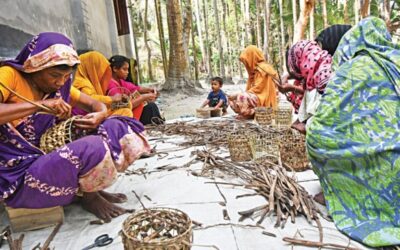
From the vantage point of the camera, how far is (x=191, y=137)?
4074 mm

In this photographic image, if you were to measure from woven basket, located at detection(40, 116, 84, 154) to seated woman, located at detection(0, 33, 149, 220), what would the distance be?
0.12 feet

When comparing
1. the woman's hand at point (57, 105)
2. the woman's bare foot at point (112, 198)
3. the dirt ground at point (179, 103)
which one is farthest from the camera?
the dirt ground at point (179, 103)

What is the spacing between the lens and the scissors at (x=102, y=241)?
1.65 meters

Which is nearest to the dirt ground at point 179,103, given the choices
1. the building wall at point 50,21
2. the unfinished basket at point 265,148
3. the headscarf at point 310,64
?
the building wall at point 50,21

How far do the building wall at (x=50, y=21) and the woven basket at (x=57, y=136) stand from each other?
1.22 metres

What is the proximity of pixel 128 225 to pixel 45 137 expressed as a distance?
2.72ft

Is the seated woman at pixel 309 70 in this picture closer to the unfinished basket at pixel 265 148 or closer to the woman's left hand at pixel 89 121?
the unfinished basket at pixel 265 148

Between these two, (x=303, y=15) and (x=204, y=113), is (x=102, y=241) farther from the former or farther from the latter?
(x=303, y=15)

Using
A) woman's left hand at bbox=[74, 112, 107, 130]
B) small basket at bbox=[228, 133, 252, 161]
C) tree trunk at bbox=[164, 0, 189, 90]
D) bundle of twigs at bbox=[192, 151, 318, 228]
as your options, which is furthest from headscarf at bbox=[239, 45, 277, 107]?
tree trunk at bbox=[164, 0, 189, 90]

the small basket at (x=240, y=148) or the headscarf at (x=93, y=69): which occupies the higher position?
the headscarf at (x=93, y=69)

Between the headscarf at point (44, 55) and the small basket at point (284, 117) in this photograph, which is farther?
the small basket at point (284, 117)

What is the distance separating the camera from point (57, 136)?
73.5 inches

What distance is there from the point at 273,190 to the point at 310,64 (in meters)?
→ 1.47

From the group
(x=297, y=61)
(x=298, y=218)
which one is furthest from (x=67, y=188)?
(x=297, y=61)
